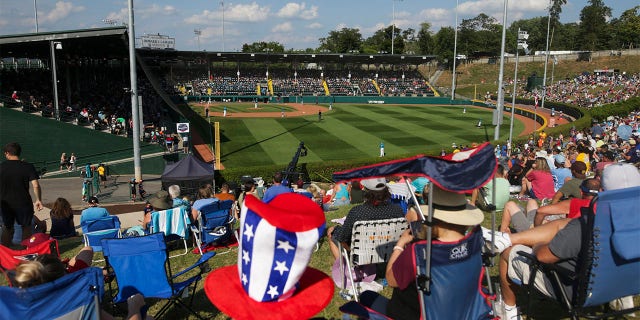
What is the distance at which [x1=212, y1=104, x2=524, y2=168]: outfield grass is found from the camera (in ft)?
97.3

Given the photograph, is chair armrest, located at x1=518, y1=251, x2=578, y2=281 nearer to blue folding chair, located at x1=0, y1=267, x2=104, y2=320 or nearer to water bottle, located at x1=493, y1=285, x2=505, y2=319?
water bottle, located at x1=493, y1=285, x2=505, y2=319

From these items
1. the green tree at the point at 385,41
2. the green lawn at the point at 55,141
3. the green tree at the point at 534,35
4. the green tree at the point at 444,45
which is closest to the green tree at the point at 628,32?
the green tree at the point at 534,35

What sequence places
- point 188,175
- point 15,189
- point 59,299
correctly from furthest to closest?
1. point 188,175
2. point 15,189
3. point 59,299

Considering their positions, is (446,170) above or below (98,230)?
above

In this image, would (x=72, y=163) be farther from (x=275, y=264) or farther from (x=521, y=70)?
(x=521, y=70)

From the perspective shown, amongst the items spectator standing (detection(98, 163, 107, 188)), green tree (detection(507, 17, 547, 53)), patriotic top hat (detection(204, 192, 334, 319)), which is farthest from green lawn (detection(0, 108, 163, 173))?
green tree (detection(507, 17, 547, 53))

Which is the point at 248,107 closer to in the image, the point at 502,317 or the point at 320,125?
the point at 320,125

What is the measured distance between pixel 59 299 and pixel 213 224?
4.73 m

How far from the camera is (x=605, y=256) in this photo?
3.64 metres

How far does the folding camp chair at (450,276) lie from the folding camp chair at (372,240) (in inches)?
66.1

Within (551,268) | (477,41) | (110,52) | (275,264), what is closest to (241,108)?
(110,52)

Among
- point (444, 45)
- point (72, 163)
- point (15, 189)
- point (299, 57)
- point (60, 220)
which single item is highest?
point (444, 45)

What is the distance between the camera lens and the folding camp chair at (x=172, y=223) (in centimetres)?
764

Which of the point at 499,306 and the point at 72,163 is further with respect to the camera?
the point at 72,163
